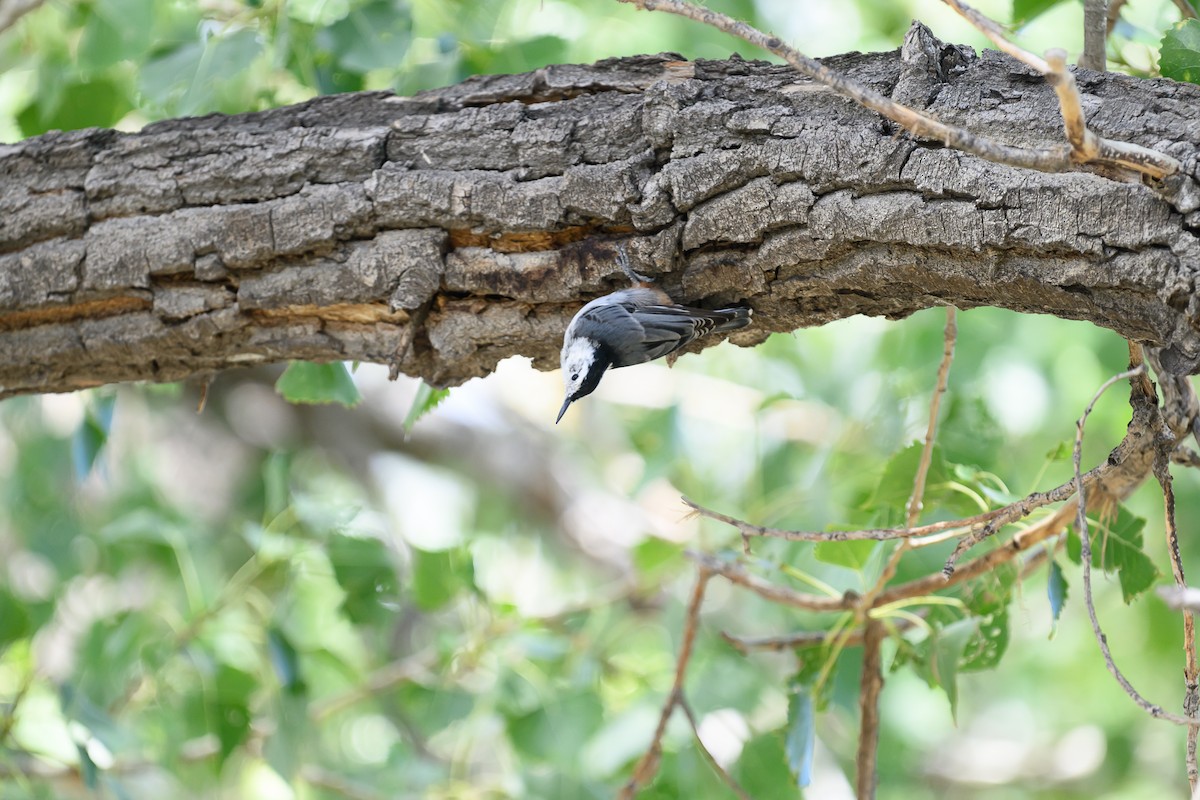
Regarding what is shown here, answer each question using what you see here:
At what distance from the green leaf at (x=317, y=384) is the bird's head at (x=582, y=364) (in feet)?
1.52

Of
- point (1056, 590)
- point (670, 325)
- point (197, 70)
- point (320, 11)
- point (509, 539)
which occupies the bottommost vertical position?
point (1056, 590)

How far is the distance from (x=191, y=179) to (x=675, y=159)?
3.04ft

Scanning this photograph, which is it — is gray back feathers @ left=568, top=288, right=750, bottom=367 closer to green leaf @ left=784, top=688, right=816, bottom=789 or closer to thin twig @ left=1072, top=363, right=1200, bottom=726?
thin twig @ left=1072, top=363, right=1200, bottom=726

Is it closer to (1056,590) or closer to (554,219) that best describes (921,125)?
(554,219)

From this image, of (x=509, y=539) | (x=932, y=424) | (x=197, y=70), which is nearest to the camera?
(x=932, y=424)

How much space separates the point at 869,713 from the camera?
2240 mm

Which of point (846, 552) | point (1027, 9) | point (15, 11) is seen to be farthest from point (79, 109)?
point (1027, 9)

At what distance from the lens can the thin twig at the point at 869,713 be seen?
2.17m

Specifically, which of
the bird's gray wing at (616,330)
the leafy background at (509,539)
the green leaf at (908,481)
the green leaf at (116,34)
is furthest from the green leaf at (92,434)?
the green leaf at (908,481)

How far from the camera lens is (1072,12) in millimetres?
4785

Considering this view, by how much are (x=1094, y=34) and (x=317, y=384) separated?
5.19 feet

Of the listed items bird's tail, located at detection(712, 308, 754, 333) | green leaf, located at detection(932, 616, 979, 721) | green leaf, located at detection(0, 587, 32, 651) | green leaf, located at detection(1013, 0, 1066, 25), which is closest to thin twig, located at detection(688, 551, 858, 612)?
green leaf, located at detection(932, 616, 979, 721)

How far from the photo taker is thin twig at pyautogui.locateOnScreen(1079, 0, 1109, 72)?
5.37 feet

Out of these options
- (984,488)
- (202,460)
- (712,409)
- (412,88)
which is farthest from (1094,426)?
(202,460)
